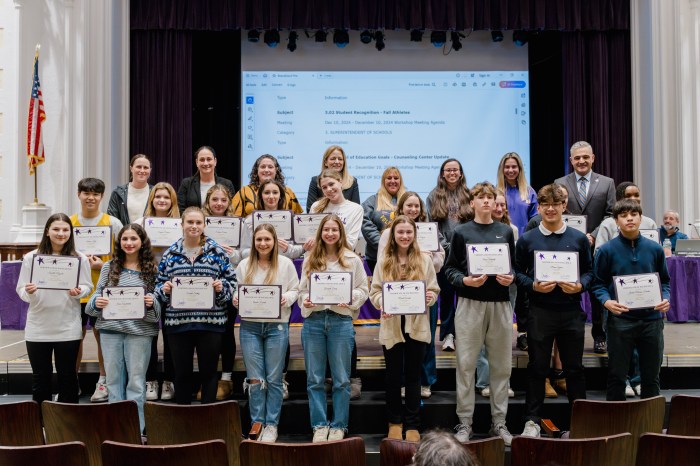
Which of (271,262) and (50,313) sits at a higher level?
(271,262)

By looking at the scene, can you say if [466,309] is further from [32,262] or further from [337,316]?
[32,262]

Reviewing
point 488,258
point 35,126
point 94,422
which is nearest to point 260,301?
point 94,422

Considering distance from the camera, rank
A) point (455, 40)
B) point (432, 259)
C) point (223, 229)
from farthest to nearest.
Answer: point (455, 40)
point (223, 229)
point (432, 259)

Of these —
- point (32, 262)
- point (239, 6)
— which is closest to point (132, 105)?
Result: point (239, 6)

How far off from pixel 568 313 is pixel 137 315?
2835mm

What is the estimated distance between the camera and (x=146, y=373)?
201 inches

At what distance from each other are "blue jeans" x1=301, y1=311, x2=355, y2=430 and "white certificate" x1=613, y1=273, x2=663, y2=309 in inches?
71.4

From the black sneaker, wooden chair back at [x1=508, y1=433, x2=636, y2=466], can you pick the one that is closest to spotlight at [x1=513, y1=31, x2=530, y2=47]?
the black sneaker

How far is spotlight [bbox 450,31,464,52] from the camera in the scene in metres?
10.7

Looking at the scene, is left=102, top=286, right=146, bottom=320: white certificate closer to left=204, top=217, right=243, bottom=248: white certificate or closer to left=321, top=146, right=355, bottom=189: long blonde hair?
left=204, top=217, right=243, bottom=248: white certificate

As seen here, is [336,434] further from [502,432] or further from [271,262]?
[271,262]

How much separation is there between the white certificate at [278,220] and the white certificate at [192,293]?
71 centimetres

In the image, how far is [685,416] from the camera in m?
3.63

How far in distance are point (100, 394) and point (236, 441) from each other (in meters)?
2.05
